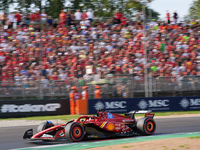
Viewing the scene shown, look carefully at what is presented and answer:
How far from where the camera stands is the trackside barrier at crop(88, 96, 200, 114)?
16.8 meters

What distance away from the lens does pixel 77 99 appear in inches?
653

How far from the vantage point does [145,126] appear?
940cm

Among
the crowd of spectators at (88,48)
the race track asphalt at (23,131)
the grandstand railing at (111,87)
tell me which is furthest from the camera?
the crowd of spectators at (88,48)

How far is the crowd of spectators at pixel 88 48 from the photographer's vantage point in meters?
17.4

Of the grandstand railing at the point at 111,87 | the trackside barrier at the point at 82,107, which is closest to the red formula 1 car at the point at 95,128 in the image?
the trackside barrier at the point at 82,107

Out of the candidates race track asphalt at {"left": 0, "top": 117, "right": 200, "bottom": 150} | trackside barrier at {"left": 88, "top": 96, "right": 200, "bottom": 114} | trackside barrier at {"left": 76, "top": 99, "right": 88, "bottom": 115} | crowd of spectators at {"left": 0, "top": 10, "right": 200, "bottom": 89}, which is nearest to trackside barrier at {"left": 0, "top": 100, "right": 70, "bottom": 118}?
trackside barrier at {"left": 76, "top": 99, "right": 88, "bottom": 115}

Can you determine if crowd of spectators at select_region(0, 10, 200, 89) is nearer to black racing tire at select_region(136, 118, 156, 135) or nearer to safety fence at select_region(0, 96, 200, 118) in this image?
safety fence at select_region(0, 96, 200, 118)

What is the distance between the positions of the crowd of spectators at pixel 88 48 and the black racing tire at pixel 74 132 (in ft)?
27.1

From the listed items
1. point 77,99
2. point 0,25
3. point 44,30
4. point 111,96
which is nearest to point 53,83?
point 77,99

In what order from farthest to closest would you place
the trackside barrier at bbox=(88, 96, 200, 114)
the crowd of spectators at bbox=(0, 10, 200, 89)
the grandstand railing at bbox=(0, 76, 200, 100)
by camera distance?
the crowd of spectators at bbox=(0, 10, 200, 89) → the trackside barrier at bbox=(88, 96, 200, 114) → the grandstand railing at bbox=(0, 76, 200, 100)

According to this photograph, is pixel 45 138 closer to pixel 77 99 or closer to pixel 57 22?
pixel 77 99

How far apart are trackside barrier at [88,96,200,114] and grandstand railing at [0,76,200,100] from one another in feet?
1.01

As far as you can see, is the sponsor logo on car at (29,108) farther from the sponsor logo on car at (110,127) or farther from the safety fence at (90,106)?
the sponsor logo on car at (110,127)

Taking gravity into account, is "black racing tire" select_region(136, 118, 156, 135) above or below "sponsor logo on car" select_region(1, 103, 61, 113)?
below
